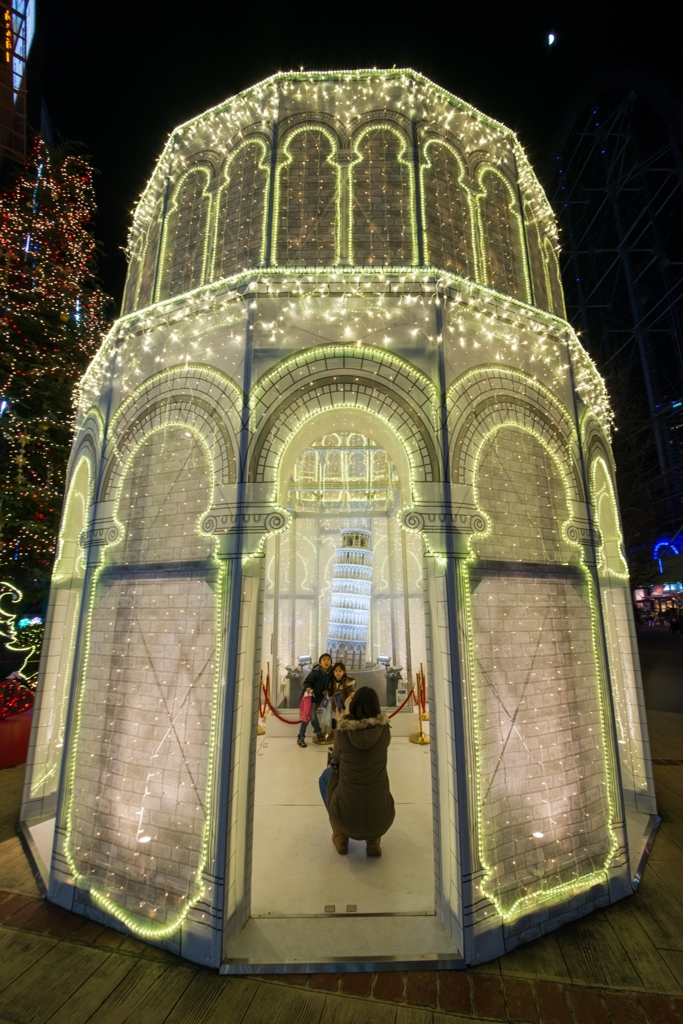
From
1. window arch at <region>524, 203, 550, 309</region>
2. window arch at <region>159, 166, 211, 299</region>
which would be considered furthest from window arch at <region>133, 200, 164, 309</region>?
window arch at <region>524, 203, 550, 309</region>

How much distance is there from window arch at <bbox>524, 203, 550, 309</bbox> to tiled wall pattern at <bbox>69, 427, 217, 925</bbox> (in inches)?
199

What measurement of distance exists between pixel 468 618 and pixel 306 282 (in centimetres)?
388

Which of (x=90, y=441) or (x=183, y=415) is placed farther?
(x=90, y=441)

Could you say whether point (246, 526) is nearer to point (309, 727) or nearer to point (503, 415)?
point (503, 415)

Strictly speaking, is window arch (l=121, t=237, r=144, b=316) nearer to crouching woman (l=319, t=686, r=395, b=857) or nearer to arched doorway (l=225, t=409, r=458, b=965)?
arched doorway (l=225, t=409, r=458, b=965)

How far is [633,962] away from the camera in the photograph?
11.9ft

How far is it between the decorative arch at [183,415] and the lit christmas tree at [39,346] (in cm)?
484

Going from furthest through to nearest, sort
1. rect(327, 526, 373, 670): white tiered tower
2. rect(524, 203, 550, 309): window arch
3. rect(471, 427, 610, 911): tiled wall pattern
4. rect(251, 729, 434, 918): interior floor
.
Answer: rect(327, 526, 373, 670): white tiered tower → rect(524, 203, 550, 309): window arch → rect(251, 729, 434, 918): interior floor → rect(471, 427, 610, 911): tiled wall pattern

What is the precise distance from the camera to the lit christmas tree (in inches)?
359

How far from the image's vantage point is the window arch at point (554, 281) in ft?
21.6

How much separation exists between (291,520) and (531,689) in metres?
3.03

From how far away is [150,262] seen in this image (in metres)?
6.08

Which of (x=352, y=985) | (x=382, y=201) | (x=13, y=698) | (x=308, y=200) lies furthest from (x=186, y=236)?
(x=13, y=698)

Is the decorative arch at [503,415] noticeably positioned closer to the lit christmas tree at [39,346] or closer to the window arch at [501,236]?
the window arch at [501,236]
